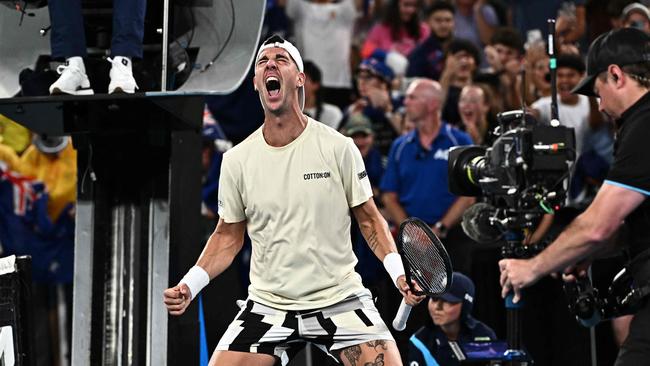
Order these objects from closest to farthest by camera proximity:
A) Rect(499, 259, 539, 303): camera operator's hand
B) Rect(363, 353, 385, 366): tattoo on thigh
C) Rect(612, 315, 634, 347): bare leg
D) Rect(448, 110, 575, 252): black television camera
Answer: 1. Rect(363, 353, 385, 366): tattoo on thigh
2. Rect(499, 259, 539, 303): camera operator's hand
3. Rect(448, 110, 575, 252): black television camera
4. Rect(612, 315, 634, 347): bare leg

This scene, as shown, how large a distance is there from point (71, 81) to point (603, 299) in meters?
2.95

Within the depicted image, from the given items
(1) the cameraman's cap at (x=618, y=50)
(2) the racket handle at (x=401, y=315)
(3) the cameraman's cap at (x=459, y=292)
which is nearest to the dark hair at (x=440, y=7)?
(3) the cameraman's cap at (x=459, y=292)

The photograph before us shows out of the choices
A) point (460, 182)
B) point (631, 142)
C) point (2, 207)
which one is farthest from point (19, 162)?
point (631, 142)

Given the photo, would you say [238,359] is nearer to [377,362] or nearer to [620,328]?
[377,362]

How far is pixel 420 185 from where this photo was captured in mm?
8844

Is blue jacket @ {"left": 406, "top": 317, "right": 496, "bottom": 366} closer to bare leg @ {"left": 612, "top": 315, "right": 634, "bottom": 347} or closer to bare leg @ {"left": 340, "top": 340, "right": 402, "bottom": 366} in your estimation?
bare leg @ {"left": 612, "top": 315, "right": 634, "bottom": 347}

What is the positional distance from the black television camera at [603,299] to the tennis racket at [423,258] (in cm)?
99

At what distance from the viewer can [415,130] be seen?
9008 millimetres

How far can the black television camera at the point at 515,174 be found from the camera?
6.19 meters

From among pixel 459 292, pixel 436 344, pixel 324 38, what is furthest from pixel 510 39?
pixel 436 344

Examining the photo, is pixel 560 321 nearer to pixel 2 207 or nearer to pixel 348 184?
pixel 348 184

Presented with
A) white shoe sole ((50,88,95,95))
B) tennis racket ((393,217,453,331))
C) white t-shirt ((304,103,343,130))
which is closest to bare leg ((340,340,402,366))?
tennis racket ((393,217,453,331))

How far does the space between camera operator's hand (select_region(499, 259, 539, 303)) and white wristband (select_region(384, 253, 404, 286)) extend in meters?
0.69

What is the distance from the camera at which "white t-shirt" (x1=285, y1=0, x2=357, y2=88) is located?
1111 centimetres
